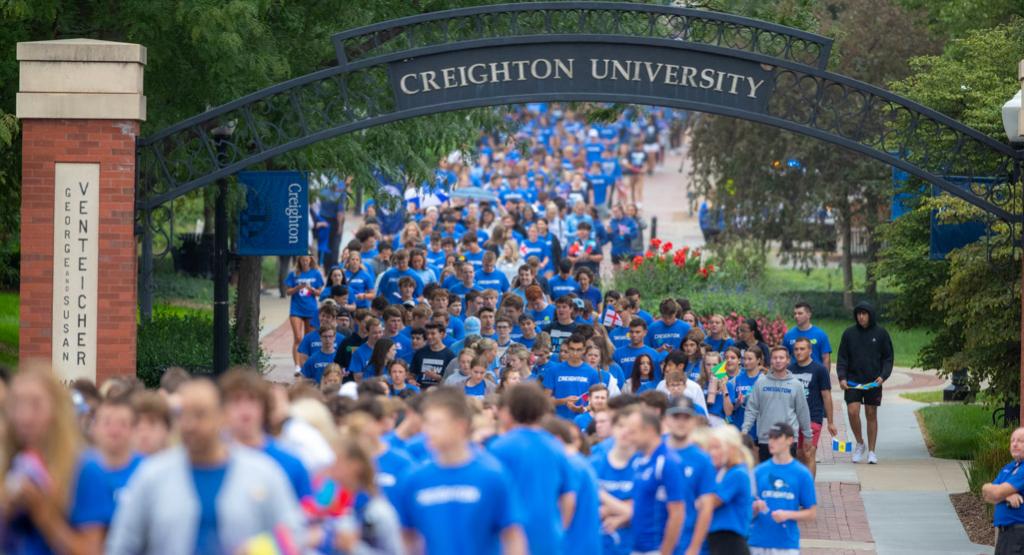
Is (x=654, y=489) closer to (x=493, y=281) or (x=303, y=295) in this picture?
(x=493, y=281)

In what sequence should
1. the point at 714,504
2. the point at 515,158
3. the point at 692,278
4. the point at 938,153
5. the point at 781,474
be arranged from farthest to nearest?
the point at 515,158
the point at 692,278
the point at 938,153
the point at 781,474
the point at 714,504

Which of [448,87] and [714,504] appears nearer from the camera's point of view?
[714,504]

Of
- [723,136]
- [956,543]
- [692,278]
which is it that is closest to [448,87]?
[956,543]

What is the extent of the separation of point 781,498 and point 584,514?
2969 millimetres

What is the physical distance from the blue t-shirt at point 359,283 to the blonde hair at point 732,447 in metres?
11.8

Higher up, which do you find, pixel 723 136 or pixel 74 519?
pixel 723 136

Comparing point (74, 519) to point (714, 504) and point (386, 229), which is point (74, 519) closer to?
point (714, 504)

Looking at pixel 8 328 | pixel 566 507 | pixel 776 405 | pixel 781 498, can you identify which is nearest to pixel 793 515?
pixel 781 498

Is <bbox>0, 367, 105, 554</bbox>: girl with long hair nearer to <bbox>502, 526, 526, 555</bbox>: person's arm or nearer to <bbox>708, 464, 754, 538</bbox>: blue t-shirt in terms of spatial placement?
<bbox>502, 526, 526, 555</bbox>: person's arm

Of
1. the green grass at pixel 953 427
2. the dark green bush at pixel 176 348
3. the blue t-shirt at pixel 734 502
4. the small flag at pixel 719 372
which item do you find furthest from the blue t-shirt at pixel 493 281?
the blue t-shirt at pixel 734 502

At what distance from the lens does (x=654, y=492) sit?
9.63 m

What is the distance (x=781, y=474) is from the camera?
11.3 meters

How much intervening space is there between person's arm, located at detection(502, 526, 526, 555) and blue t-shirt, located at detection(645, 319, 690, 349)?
10.3m

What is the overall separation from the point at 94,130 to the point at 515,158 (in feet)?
112
